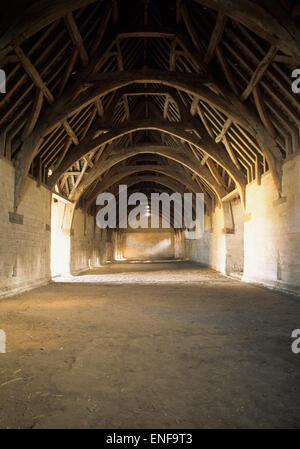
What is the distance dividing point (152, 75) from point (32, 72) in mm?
3284

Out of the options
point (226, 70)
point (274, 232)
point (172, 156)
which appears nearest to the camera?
point (226, 70)

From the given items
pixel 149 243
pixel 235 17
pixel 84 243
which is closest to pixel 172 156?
pixel 84 243

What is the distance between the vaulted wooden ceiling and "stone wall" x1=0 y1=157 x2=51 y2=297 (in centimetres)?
42

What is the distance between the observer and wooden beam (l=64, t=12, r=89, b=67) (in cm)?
618

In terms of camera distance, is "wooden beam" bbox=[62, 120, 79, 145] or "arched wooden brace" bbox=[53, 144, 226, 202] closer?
"wooden beam" bbox=[62, 120, 79, 145]

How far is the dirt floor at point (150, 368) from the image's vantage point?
214 centimetres

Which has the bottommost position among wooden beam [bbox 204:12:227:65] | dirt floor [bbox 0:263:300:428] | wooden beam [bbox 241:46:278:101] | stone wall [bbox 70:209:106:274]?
dirt floor [bbox 0:263:300:428]

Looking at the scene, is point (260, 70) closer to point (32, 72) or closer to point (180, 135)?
point (180, 135)

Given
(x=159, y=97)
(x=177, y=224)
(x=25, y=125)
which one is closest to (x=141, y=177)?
(x=159, y=97)

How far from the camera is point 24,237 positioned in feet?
28.7

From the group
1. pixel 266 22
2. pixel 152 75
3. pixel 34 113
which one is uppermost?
pixel 152 75

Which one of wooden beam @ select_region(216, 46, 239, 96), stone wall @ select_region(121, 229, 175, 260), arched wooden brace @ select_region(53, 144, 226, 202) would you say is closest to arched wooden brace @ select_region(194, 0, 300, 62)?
wooden beam @ select_region(216, 46, 239, 96)

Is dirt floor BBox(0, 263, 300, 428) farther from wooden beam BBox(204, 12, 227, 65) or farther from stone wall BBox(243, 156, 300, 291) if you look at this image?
wooden beam BBox(204, 12, 227, 65)
